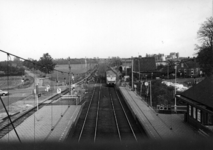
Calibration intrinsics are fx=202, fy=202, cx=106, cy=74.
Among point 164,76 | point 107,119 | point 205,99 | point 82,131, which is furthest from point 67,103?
point 164,76

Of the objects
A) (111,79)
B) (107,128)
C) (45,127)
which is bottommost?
(107,128)

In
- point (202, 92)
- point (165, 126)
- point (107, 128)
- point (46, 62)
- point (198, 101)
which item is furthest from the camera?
point (46, 62)

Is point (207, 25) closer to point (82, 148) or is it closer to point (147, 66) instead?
point (82, 148)

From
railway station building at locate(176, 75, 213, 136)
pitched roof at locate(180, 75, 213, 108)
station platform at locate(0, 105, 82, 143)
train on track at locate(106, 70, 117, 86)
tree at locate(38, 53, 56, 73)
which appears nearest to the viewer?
station platform at locate(0, 105, 82, 143)

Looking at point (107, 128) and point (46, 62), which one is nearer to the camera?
point (107, 128)

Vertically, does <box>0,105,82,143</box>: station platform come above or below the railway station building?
below

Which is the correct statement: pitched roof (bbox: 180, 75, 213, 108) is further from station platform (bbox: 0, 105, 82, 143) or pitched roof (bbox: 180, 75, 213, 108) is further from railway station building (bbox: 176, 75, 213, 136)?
station platform (bbox: 0, 105, 82, 143)

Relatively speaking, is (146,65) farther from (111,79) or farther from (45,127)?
(45,127)

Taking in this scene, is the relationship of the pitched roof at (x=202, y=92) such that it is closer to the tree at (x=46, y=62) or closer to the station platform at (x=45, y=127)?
the station platform at (x=45, y=127)

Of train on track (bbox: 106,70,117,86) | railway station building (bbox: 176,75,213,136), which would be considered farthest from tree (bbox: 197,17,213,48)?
train on track (bbox: 106,70,117,86)

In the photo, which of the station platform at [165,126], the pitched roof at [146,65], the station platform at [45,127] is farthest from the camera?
the pitched roof at [146,65]

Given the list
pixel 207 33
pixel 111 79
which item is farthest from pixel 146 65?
pixel 207 33

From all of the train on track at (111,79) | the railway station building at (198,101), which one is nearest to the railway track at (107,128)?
the railway station building at (198,101)

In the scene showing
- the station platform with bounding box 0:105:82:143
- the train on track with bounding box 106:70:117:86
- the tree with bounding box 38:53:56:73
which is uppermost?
the tree with bounding box 38:53:56:73
